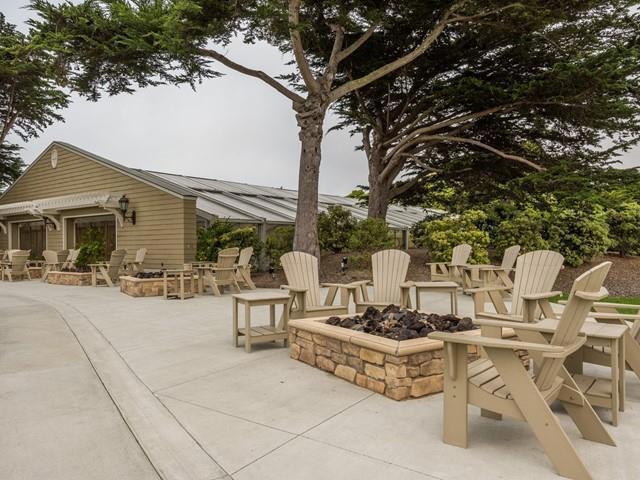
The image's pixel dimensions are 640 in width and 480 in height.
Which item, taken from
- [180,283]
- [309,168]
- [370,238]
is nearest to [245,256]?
[180,283]

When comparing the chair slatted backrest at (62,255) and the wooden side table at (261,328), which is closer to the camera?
the wooden side table at (261,328)

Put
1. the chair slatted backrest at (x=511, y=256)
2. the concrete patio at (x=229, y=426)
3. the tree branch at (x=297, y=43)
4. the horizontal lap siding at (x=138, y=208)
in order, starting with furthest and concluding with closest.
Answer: the horizontal lap siding at (x=138, y=208), the chair slatted backrest at (x=511, y=256), the tree branch at (x=297, y=43), the concrete patio at (x=229, y=426)

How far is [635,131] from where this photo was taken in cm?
999

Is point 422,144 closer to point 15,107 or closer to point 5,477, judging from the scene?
point 5,477

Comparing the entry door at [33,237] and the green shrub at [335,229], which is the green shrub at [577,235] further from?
the entry door at [33,237]

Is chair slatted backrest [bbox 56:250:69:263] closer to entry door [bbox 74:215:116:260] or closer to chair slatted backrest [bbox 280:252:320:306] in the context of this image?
entry door [bbox 74:215:116:260]

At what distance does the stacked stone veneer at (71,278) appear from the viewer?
443 inches

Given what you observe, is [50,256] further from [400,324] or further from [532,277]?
[532,277]

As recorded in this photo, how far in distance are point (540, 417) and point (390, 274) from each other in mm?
3149

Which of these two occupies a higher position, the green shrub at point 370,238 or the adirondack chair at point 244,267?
the green shrub at point 370,238

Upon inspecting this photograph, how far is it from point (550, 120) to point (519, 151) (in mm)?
1150

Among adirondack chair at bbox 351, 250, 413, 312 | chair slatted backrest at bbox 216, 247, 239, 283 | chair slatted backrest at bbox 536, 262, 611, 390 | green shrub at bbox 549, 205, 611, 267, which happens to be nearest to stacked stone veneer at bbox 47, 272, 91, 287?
chair slatted backrest at bbox 216, 247, 239, 283

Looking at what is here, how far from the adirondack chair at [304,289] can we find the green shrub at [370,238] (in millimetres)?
5817

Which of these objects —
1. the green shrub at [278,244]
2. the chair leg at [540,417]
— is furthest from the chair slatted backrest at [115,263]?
the chair leg at [540,417]
